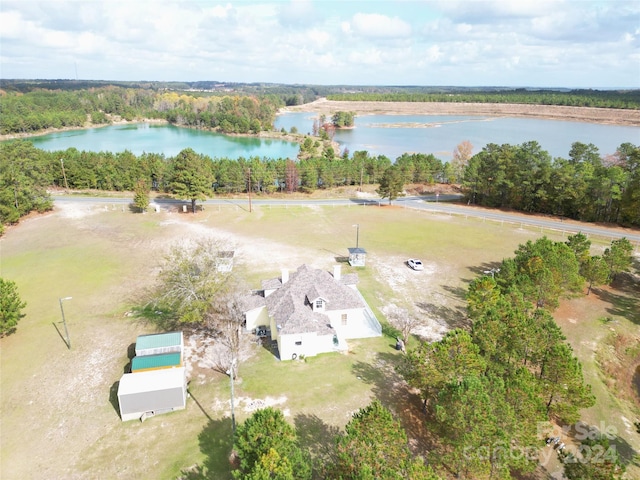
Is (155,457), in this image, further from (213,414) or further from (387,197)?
(387,197)

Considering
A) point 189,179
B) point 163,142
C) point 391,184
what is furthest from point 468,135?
point 189,179

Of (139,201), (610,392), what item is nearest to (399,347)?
(610,392)

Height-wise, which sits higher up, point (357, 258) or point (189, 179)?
point (189, 179)

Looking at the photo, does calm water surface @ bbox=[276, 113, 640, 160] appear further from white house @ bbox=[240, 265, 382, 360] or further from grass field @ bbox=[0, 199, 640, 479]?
white house @ bbox=[240, 265, 382, 360]

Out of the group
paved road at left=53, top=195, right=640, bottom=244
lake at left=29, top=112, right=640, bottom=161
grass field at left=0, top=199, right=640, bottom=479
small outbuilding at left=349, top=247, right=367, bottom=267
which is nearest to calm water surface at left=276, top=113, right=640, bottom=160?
lake at left=29, top=112, right=640, bottom=161

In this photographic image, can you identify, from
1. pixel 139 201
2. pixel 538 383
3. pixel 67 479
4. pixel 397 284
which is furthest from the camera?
pixel 139 201

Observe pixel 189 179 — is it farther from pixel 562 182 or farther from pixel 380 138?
pixel 380 138
